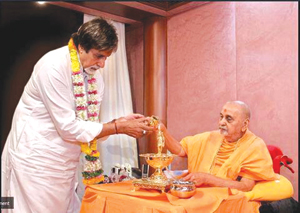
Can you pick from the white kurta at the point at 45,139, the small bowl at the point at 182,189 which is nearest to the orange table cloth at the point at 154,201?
the small bowl at the point at 182,189

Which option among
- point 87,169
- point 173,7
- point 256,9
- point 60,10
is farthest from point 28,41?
point 256,9

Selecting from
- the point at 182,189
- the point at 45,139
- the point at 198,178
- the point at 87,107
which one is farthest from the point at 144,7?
the point at 182,189

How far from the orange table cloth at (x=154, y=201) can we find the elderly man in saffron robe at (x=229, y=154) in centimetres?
25

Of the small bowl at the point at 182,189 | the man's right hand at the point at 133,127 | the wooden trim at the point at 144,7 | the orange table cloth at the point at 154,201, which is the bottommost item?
the orange table cloth at the point at 154,201

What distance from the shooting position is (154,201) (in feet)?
6.06

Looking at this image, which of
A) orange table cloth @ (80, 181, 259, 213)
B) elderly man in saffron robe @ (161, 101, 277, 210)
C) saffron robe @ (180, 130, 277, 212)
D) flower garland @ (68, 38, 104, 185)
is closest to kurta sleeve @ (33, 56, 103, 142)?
flower garland @ (68, 38, 104, 185)

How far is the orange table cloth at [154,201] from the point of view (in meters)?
1.77

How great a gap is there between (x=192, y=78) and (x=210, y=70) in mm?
304

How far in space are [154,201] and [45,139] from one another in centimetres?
102

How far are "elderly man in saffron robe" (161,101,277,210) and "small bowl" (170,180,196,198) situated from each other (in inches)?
12.2

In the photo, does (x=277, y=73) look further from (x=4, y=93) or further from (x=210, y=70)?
(x=4, y=93)

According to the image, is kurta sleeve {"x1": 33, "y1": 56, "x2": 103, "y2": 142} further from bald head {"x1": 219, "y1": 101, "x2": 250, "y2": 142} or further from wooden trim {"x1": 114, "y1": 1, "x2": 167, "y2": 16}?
wooden trim {"x1": 114, "y1": 1, "x2": 167, "y2": 16}

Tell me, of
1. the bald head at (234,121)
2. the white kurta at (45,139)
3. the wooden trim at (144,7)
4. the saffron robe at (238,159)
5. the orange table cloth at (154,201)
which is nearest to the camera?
the orange table cloth at (154,201)

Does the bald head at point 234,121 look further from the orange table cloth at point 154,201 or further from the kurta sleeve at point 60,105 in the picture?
the kurta sleeve at point 60,105
